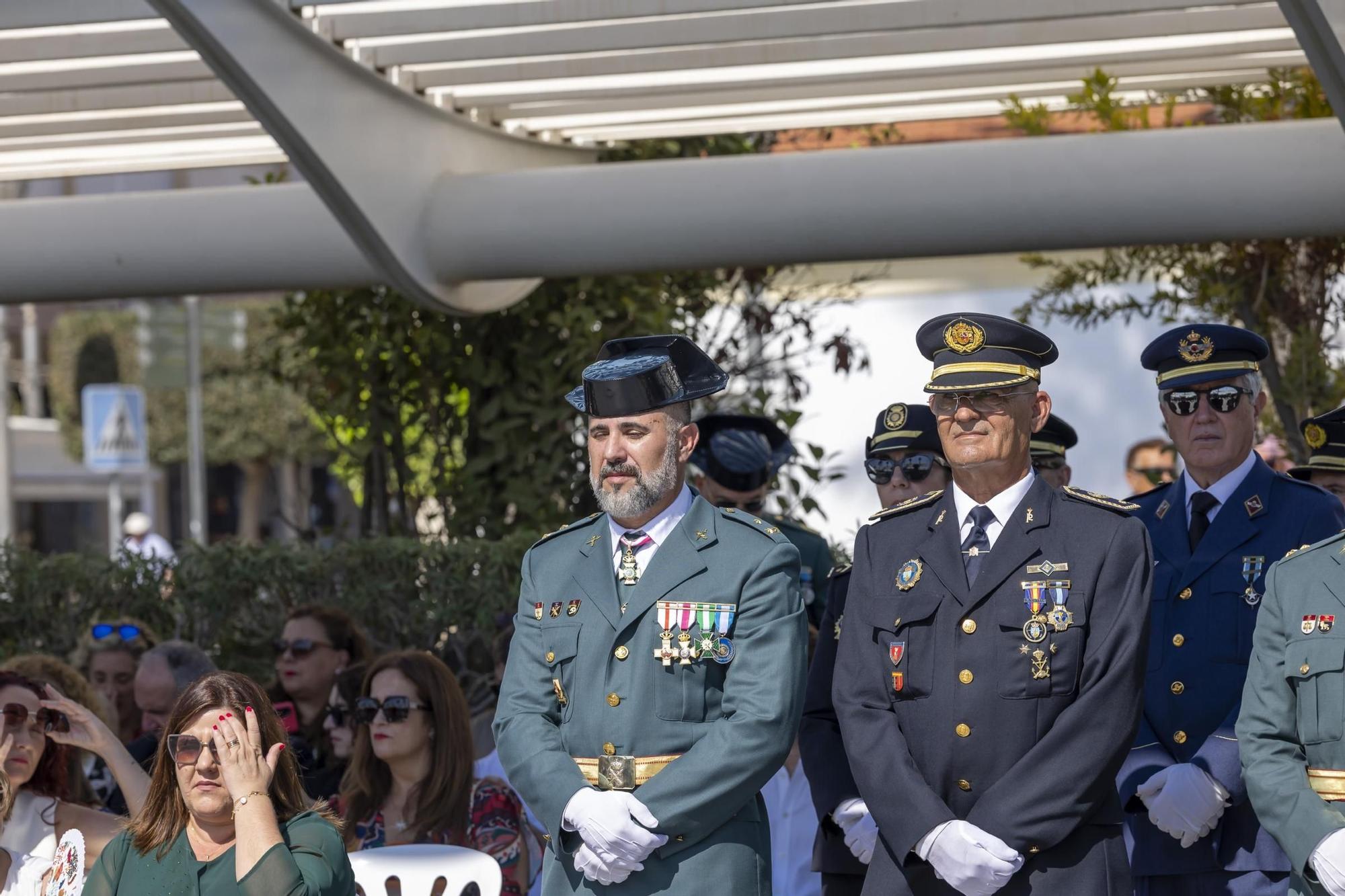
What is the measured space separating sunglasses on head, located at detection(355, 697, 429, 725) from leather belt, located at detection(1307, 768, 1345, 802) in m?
2.52

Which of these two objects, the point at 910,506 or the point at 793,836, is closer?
the point at 910,506

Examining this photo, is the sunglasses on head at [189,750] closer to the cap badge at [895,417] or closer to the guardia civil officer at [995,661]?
the guardia civil officer at [995,661]

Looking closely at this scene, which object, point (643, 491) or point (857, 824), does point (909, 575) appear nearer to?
point (643, 491)

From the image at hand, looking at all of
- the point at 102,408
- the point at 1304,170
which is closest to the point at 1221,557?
the point at 1304,170

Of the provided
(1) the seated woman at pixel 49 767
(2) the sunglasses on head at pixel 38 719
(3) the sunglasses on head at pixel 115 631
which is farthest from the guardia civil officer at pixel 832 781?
(3) the sunglasses on head at pixel 115 631

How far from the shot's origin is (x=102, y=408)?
20.3m

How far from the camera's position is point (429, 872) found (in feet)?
14.8

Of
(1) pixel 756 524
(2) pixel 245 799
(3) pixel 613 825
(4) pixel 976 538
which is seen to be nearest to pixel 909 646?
(4) pixel 976 538

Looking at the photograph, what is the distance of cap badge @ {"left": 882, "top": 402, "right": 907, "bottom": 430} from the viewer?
209 inches

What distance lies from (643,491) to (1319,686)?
1.44 meters

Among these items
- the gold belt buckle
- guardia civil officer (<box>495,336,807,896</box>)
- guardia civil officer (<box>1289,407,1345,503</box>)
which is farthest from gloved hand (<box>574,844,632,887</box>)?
guardia civil officer (<box>1289,407,1345,503</box>)

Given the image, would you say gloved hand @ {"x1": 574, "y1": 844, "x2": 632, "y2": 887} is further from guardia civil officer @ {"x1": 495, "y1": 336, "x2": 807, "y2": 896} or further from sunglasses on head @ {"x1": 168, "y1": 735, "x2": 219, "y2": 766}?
sunglasses on head @ {"x1": 168, "y1": 735, "x2": 219, "y2": 766}

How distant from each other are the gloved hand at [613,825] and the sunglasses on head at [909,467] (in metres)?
1.96

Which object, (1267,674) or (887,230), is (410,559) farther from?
(1267,674)
